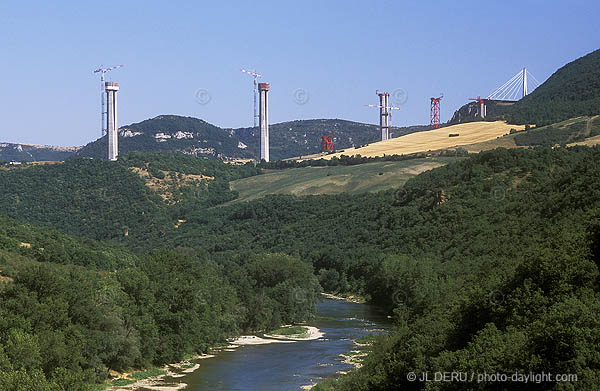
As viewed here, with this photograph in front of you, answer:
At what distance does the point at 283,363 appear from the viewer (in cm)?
8262

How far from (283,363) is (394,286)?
40047 mm

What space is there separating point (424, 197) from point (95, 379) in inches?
3719

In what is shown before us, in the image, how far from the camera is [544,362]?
43219 mm

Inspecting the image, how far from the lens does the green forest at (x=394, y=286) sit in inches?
2012

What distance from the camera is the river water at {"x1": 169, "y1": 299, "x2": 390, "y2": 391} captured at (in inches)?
→ 2916

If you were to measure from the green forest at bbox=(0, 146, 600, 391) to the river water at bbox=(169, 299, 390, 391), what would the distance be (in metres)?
4.07

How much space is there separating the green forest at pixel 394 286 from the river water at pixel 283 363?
4068 millimetres
